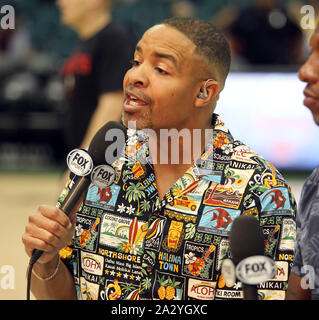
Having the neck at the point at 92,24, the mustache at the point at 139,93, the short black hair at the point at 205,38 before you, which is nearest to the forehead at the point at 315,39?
the short black hair at the point at 205,38

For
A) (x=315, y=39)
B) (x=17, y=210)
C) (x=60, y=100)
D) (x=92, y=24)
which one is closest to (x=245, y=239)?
(x=315, y=39)

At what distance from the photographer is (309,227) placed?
4.57 feet

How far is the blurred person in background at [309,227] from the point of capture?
129 centimetres

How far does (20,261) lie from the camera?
13.3ft

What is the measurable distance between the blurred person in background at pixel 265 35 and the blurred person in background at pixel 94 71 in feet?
14.7

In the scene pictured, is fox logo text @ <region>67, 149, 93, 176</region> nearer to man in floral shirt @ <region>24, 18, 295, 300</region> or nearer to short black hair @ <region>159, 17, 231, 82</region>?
man in floral shirt @ <region>24, 18, 295, 300</region>

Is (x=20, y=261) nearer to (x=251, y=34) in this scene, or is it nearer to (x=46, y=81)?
(x=46, y=81)

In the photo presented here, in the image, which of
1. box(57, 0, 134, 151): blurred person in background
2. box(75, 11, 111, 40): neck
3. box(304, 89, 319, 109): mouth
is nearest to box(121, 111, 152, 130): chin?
box(304, 89, 319, 109): mouth

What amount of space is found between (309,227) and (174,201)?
322mm
